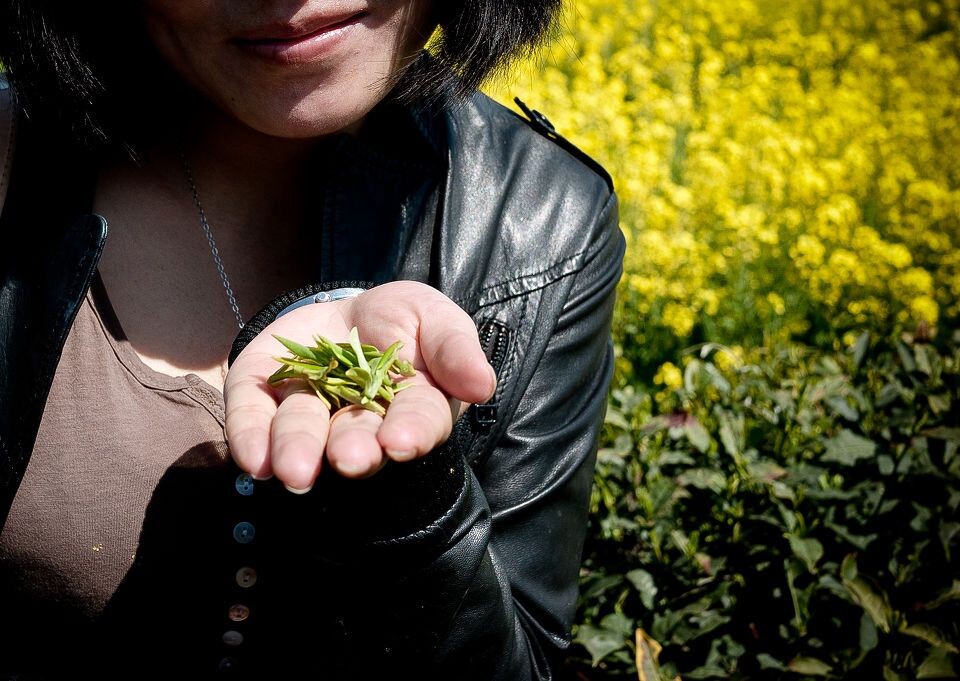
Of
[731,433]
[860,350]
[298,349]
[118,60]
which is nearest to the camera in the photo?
[298,349]

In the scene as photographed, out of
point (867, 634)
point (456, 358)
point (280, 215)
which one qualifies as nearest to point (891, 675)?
point (867, 634)

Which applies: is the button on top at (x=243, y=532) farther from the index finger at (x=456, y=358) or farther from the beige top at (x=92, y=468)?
the index finger at (x=456, y=358)

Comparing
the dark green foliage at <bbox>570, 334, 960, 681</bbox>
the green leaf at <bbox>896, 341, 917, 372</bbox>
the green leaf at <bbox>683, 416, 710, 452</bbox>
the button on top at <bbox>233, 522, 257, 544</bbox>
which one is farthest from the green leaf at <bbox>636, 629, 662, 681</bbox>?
the green leaf at <bbox>896, 341, 917, 372</bbox>

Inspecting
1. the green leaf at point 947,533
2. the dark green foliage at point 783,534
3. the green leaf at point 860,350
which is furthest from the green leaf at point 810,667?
the green leaf at point 860,350

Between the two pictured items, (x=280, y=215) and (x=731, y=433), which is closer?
(x=280, y=215)

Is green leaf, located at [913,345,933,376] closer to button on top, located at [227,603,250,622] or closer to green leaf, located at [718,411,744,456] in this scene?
green leaf, located at [718,411,744,456]

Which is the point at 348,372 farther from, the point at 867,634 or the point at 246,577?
the point at 867,634

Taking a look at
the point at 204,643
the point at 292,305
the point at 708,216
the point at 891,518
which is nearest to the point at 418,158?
the point at 292,305

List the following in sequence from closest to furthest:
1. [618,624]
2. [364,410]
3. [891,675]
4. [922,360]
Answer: [364,410], [891,675], [618,624], [922,360]
